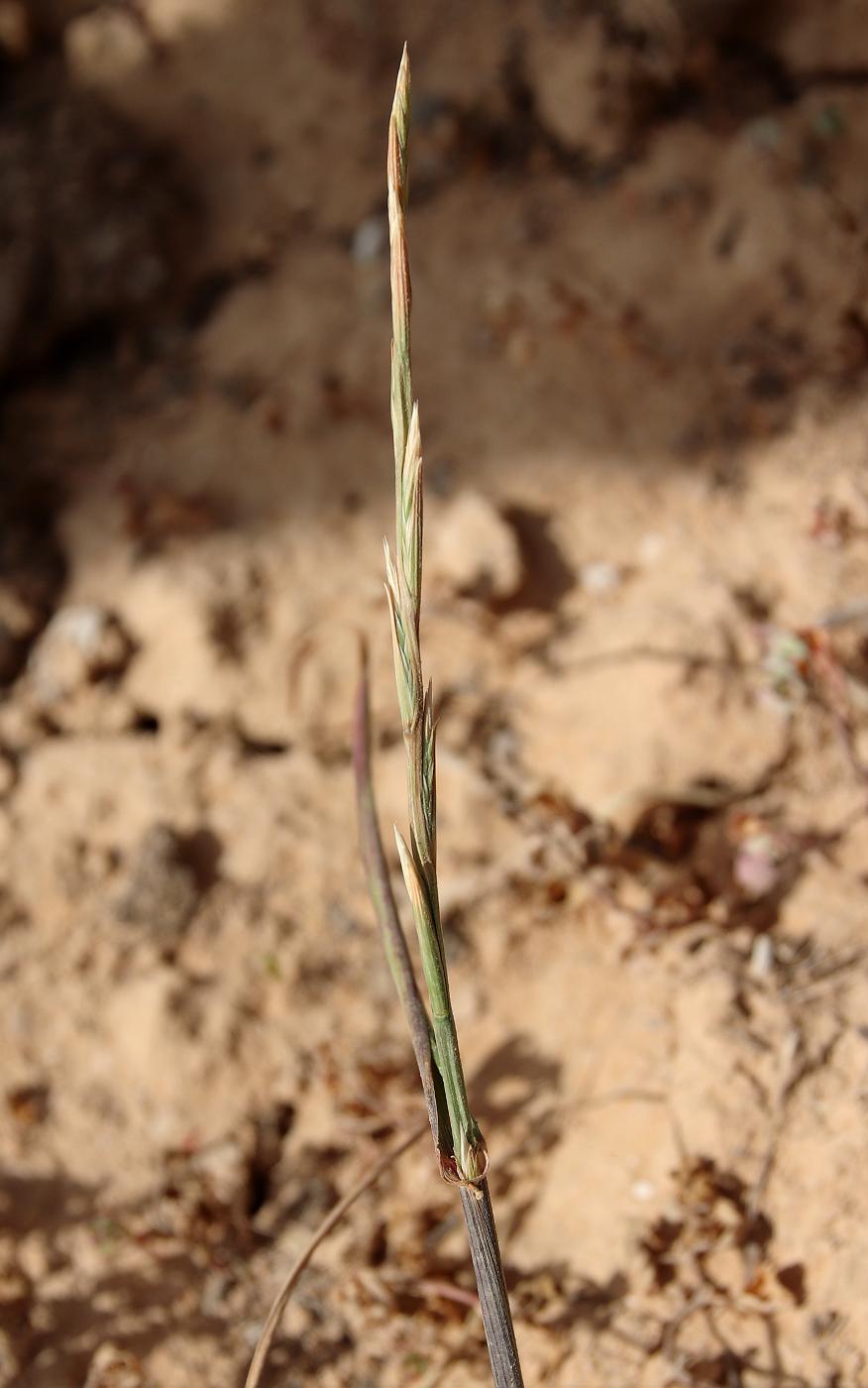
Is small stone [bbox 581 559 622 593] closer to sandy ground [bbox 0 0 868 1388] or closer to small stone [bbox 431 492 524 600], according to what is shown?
sandy ground [bbox 0 0 868 1388]

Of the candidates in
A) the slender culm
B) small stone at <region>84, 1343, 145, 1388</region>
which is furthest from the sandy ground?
the slender culm

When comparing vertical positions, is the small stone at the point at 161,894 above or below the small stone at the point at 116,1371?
above

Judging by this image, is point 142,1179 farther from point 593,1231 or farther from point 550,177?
point 550,177

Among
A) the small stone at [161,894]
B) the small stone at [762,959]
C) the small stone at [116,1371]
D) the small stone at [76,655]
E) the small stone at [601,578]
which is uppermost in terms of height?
the small stone at [76,655]

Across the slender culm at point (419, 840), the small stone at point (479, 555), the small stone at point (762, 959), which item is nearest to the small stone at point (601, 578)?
the small stone at point (479, 555)

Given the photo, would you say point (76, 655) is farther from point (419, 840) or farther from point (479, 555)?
point (419, 840)

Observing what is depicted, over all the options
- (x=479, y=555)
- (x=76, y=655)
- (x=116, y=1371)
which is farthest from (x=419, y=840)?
(x=76, y=655)

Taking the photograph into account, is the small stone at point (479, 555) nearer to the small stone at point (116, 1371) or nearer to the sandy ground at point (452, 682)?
the sandy ground at point (452, 682)
